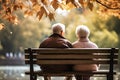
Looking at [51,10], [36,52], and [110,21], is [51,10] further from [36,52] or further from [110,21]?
[110,21]

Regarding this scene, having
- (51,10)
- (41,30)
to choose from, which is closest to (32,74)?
(51,10)

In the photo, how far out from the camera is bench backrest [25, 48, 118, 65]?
8.74m

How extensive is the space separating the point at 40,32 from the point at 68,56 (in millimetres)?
60175

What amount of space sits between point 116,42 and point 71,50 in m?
33.6

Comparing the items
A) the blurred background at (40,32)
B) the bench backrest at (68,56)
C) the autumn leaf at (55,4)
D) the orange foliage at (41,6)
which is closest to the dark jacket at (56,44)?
the bench backrest at (68,56)

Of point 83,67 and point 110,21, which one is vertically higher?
point 110,21

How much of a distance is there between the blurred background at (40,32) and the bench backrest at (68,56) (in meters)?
32.6

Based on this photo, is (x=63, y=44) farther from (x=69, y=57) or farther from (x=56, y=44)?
(x=69, y=57)

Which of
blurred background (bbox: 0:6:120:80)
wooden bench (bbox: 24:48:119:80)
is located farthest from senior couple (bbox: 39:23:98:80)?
blurred background (bbox: 0:6:120:80)

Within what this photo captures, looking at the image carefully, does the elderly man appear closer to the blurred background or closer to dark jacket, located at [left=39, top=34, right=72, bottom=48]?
dark jacket, located at [left=39, top=34, right=72, bottom=48]

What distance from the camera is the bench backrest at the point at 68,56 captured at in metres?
8.74

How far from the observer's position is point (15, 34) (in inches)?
2445

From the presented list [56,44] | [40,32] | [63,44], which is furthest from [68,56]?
[40,32]

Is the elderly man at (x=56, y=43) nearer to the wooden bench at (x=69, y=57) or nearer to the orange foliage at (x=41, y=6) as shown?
the wooden bench at (x=69, y=57)
